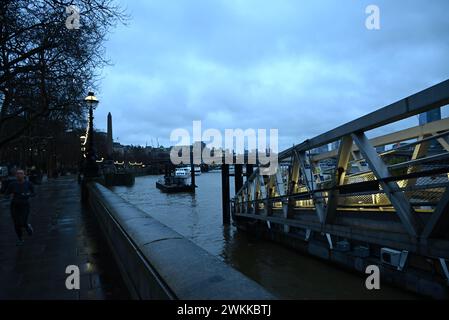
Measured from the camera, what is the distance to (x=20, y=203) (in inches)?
335

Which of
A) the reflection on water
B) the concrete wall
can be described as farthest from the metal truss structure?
the concrete wall

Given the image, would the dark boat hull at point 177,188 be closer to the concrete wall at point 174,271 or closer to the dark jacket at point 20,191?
the dark jacket at point 20,191

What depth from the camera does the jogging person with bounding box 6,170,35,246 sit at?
8.30m

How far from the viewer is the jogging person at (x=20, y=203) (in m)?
8.30

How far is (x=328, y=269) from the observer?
29.7 ft

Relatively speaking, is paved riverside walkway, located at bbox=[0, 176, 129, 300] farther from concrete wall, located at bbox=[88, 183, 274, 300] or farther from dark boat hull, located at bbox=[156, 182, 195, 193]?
dark boat hull, located at bbox=[156, 182, 195, 193]

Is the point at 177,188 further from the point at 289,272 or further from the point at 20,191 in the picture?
the point at 20,191

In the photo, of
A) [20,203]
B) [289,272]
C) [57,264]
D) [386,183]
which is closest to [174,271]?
[57,264]

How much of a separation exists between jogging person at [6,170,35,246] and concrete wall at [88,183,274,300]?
506cm

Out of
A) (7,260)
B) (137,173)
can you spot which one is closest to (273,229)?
(7,260)
